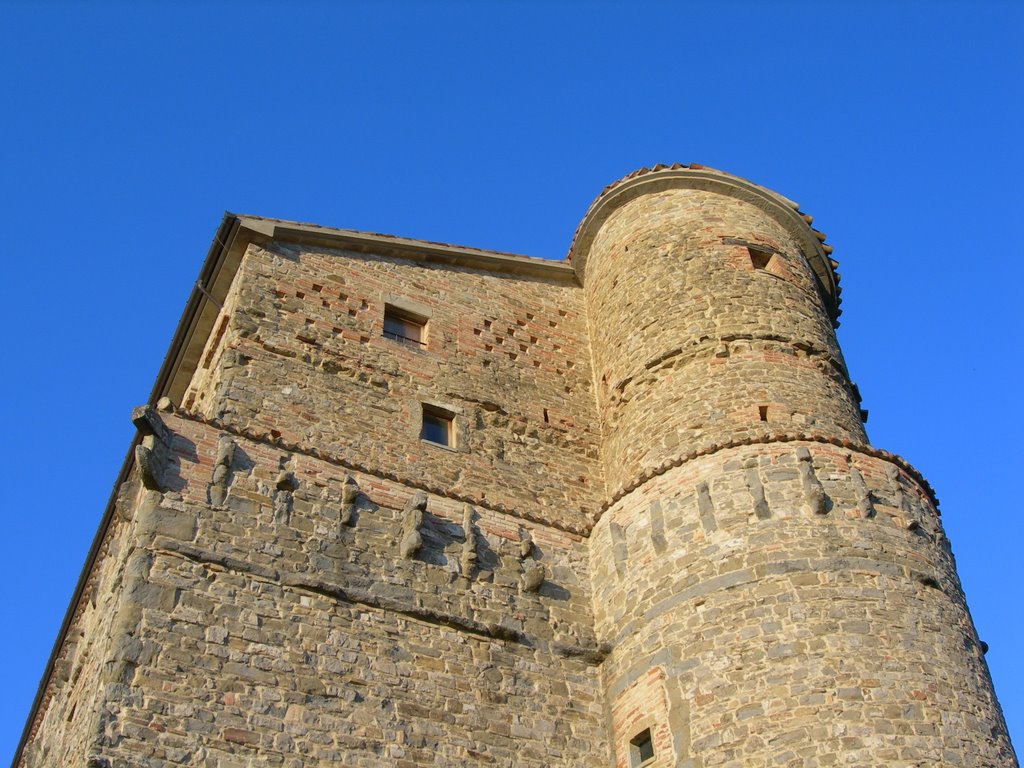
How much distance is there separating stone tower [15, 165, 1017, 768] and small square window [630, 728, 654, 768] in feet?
0.10

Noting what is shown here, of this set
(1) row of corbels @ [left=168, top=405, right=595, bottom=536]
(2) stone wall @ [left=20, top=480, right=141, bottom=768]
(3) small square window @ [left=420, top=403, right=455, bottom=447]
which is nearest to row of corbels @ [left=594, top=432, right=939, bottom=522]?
(1) row of corbels @ [left=168, top=405, right=595, bottom=536]

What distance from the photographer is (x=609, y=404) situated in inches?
538

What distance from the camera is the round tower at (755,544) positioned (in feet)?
30.7

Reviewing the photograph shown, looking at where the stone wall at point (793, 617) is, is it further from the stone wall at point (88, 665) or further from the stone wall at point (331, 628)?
the stone wall at point (88, 665)

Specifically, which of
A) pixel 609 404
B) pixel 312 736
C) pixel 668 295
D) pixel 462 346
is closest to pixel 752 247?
pixel 668 295

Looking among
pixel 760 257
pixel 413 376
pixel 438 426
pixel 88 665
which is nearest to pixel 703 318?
pixel 760 257

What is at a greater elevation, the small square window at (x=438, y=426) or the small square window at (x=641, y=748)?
the small square window at (x=438, y=426)

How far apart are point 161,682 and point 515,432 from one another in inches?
223

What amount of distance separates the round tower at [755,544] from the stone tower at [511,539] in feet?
0.11

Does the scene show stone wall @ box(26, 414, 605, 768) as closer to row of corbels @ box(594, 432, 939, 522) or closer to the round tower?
the round tower

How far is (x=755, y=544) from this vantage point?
1059cm

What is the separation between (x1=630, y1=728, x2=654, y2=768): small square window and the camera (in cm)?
1018

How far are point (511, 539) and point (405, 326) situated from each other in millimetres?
3455

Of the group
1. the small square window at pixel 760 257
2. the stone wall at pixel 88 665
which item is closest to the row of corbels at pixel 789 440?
the small square window at pixel 760 257
